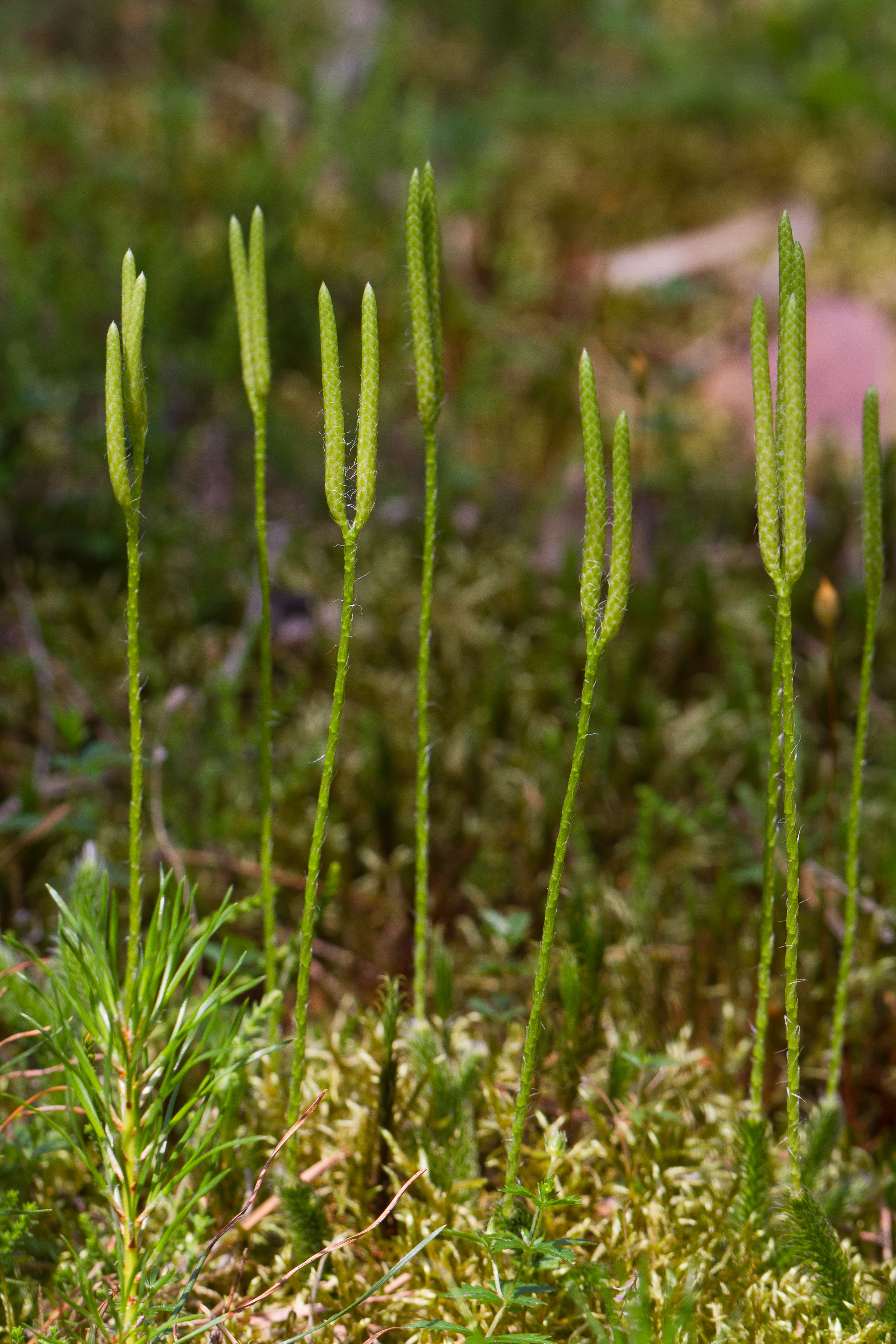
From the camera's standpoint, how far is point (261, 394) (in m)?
1.26

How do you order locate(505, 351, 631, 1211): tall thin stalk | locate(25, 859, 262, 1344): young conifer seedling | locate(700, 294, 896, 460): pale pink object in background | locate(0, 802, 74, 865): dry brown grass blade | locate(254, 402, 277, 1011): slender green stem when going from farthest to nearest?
locate(700, 294, 896, 460): pale pink object in background < locate(0, 802, 74, 865): dry brown grass blade < locate(254, 402, 277, 1011): slender green stem < locate(25, 859, 262, 1344): young conifer seedling < locate(505, 351, 631, 1211): tall thin stalk

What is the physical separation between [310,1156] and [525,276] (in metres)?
3.58

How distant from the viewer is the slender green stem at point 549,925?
1.02m

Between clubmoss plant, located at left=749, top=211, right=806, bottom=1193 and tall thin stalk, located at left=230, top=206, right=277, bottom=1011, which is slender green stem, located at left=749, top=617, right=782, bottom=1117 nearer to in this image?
clubmoss plant, located at left=749, top=211, right=806, bottom=1193

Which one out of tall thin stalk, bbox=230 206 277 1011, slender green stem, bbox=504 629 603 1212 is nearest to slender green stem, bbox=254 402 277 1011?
tall thin stalk, bbox=230 206 277 1011

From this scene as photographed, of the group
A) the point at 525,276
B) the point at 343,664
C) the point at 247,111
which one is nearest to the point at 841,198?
the point at 525,276

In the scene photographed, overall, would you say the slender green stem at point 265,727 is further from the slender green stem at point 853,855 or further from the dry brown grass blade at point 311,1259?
the slender green stem at point 853,855

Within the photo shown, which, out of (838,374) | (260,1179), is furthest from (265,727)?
(838,374)

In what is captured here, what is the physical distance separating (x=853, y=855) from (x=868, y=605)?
0.98ft

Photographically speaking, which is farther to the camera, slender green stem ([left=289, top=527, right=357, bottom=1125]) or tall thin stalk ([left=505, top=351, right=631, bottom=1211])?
slender green stem ([left=289, top=527, right=357, bottom=1125])

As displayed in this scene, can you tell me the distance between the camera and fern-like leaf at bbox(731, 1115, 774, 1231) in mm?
1194

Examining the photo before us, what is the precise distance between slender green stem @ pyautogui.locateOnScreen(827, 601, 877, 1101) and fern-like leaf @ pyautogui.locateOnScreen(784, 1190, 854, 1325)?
0.85ft

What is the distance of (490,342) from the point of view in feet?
12.5

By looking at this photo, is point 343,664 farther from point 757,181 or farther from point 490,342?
point 757,181
